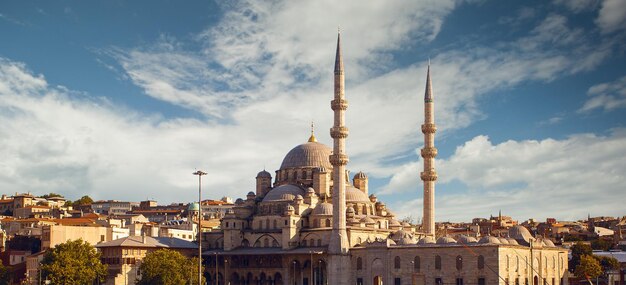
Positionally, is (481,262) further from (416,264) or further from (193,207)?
(193,207)

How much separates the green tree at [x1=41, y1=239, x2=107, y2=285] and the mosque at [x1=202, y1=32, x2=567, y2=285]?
33.2 feet

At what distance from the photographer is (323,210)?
2347 inches

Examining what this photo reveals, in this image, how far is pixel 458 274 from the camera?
49.8m

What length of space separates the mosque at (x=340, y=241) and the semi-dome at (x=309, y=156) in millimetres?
103

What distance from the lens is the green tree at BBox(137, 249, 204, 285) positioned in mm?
51688

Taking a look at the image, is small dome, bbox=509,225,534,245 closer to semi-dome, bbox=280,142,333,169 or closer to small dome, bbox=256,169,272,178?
semi-dome, bbox=280,142,333,169

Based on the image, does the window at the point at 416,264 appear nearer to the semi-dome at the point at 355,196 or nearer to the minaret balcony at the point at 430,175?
the minaret balcony at the point at 430,175

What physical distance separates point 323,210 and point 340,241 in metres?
5.27

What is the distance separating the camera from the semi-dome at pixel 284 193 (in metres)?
62.0

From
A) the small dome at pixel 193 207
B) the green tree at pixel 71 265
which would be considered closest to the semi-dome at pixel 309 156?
the green tree at pixel 71 265

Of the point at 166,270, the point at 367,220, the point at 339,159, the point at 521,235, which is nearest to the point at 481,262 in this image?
the point at 521,235

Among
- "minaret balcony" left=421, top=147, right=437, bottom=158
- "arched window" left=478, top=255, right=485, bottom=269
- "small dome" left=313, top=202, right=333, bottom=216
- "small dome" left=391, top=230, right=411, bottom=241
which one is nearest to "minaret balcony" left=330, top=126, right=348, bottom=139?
"small dome" left=313, top=202, right=333, bottom=216

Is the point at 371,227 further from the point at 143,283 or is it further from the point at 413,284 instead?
the point at 143,283

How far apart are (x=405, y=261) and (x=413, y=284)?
5.77ft
